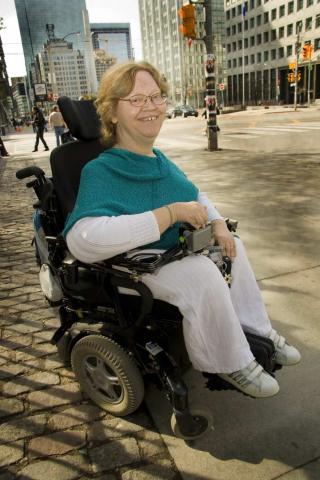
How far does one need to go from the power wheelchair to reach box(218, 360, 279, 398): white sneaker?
0.08 m

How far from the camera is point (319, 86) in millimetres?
61250

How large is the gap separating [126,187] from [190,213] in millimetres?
364

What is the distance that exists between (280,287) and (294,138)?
12934 millimetres

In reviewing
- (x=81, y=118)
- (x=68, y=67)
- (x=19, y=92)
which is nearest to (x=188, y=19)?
(x=81, y=118)

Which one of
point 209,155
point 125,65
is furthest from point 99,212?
point 209,155

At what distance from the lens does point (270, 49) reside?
239 ft

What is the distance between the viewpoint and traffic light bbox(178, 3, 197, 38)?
9.89 m

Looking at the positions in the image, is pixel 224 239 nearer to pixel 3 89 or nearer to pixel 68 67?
pixel 3 89

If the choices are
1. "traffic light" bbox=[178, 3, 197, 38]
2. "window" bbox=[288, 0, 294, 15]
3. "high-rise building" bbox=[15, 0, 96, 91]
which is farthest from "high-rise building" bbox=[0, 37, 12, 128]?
"window" bbox=[288, 0, 294, 15]

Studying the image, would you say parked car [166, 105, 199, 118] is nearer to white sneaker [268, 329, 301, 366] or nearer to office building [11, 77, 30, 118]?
office building [11, 77, 30, 118]

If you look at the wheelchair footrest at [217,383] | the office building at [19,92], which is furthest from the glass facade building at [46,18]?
the wheelchair footrest at [217,383]

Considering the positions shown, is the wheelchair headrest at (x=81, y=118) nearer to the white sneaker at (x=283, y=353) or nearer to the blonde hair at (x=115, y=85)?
the blonde hair at (x=115, y=85)

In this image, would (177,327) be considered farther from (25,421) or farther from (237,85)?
(237,85)

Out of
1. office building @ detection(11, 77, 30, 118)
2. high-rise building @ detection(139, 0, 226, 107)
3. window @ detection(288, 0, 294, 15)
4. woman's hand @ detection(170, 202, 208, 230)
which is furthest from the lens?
high-rise building @ detection(139, 0, 226, 107)
